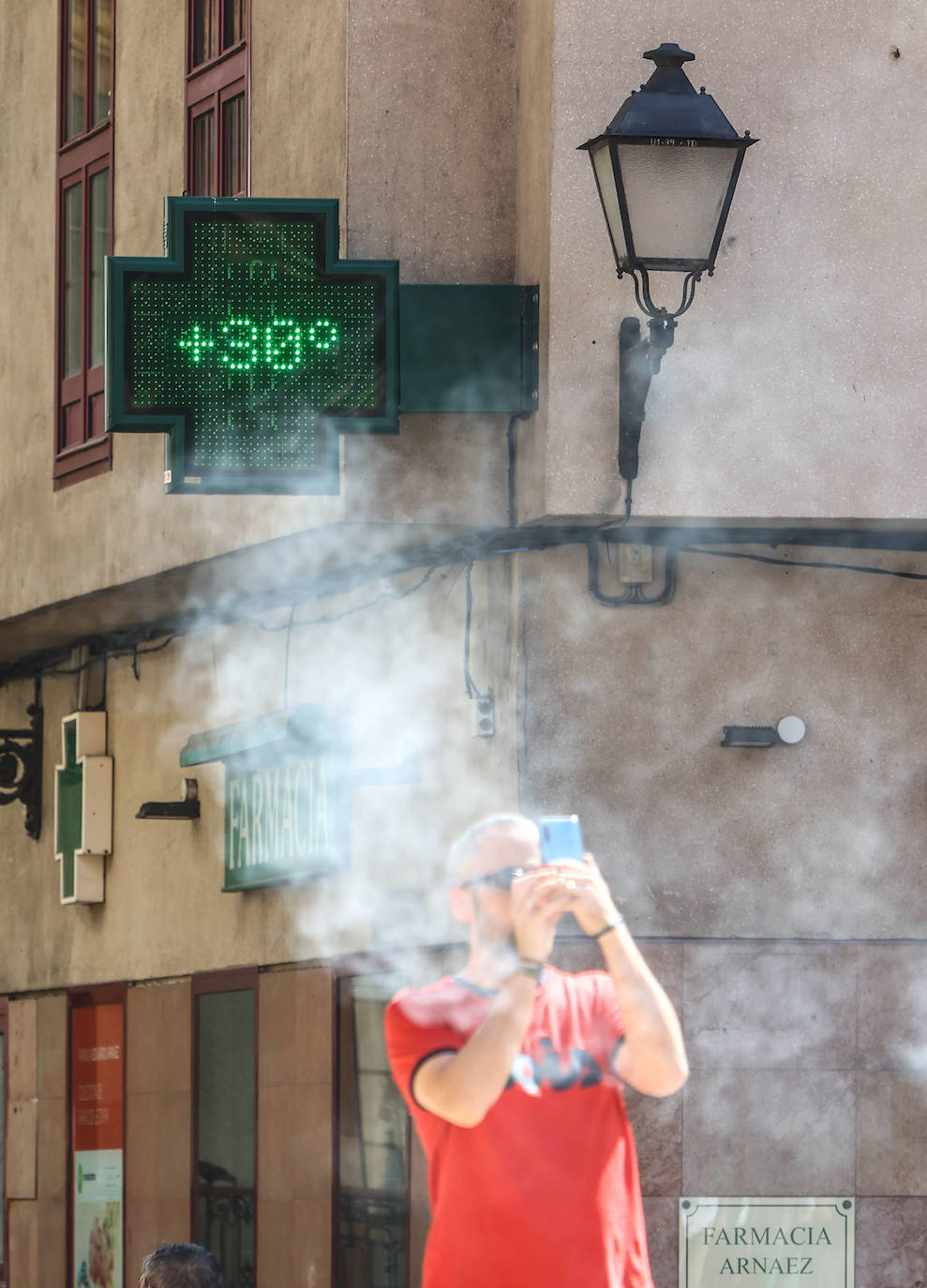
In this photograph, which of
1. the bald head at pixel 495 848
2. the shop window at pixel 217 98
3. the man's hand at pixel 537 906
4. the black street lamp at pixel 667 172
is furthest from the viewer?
the shop window at pixel 217 98

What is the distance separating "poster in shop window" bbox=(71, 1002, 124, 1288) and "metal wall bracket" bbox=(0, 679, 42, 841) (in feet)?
4.48

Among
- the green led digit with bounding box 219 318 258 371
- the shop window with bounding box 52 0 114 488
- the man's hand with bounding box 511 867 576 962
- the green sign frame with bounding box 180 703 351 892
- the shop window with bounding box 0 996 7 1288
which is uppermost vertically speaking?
the shop window with bounding box 52 0 114 488

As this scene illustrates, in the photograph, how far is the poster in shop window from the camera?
1262cm

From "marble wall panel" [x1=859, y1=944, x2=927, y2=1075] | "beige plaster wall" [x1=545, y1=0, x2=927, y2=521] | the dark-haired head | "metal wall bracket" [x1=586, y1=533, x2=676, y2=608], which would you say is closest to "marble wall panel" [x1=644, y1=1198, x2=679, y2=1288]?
"marble wall panel" [x1=859, y1=944, x2=927, y2=1075]

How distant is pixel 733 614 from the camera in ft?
28.8

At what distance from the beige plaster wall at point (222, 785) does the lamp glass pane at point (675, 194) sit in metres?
1.94

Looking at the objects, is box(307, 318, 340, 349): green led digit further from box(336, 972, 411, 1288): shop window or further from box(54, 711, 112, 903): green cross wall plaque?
box(54, 711, 112, 903): green cross wall plaque

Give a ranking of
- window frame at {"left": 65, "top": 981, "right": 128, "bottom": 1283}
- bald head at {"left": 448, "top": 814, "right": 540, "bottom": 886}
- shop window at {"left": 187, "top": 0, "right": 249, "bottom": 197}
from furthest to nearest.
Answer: window frame at {"left": 65, "top": 981, "right": 128, "bottom": 1283}, shop window at {"left": 187, "top": 0, "right": 249, "bottom": 197}, bald head at {"left": 448, "top": 814, "right": 540, "bottom": 886}

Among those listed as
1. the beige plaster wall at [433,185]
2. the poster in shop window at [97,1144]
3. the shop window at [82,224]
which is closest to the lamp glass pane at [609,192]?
the beige plaster wall at [433,185]

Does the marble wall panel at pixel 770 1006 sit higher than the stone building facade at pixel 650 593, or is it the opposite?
the stone building facade at pixel 650 593

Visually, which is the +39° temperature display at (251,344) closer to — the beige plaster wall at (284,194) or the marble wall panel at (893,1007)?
the beige plaster wall at (284,194)

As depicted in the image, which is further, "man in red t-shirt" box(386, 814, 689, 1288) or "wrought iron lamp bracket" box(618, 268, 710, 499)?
"wrought iron lamp bracket" box(618, 268, 710, 499)

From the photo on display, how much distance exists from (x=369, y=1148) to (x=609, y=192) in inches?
184

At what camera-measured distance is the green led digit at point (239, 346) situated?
22.5 feet
